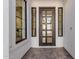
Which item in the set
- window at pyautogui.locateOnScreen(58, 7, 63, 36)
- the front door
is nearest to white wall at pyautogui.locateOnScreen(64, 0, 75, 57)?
window at pyautogui.locateOnScreen(58, 7, 63, 36)

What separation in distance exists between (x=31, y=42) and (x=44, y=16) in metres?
1.83

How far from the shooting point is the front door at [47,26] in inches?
311

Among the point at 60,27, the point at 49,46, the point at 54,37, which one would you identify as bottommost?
the point at 49,46

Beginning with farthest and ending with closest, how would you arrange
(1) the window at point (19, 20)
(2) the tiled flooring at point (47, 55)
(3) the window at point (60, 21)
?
(3) the window at point (60, 21)
(2) the tiled flooring at point (47, 55)
(1) the window at point (19, 20)

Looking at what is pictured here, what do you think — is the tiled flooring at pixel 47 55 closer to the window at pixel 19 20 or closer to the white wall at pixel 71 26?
the white wall at pixel 71 26

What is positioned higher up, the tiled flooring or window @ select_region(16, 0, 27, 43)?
window @ select_region(16, 0, 27, 43)

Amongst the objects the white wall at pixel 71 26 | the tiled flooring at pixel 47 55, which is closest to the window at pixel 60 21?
the white wall at pixel 71 26

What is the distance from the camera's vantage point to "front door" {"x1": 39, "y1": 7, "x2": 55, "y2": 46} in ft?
25.9

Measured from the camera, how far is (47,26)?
793cm

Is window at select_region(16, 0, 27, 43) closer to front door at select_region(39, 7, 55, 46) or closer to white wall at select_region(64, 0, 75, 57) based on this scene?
white wall at select_region(64, 0, 75, 57)

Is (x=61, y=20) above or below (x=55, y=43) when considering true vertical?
above
